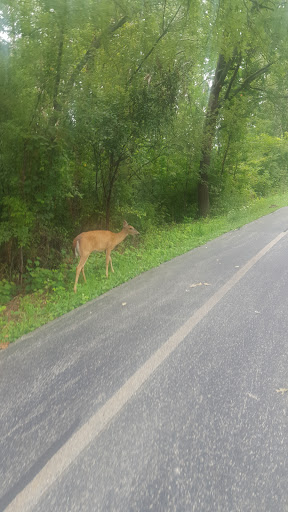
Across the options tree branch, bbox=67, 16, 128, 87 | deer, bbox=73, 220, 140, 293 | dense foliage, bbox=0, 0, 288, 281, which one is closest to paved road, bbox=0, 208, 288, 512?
deer, bbox=73, 220, 140, 293

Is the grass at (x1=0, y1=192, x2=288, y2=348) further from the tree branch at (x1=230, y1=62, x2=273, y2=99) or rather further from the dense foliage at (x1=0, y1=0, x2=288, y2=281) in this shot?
the tree branch at (x1=230, y1=62, x2=273, y2=99)

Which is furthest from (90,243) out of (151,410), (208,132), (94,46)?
(208,132)

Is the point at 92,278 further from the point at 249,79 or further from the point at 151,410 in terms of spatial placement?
the point at 249,79

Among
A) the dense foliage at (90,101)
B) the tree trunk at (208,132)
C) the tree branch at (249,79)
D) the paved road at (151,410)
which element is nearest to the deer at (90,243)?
the dense foliage at (90,101)

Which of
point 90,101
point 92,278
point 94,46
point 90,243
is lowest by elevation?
point 92,278

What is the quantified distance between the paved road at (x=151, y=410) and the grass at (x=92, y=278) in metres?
0.49

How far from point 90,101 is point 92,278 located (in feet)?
11.6

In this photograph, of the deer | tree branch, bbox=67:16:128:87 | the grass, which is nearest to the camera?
the grass

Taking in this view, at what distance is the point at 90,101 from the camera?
318 inches

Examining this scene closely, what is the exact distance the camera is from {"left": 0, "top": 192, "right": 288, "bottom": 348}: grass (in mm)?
5844

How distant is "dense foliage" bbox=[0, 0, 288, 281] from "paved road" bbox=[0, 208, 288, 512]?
9.89 ft

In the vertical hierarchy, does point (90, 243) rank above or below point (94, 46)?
below

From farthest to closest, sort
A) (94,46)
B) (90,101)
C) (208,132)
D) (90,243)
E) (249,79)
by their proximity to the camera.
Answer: (249,79)
(208,132)
(94,46)
(90,101)
(90,243)

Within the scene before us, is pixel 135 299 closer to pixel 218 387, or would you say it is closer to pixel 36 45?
pixel 218 387
